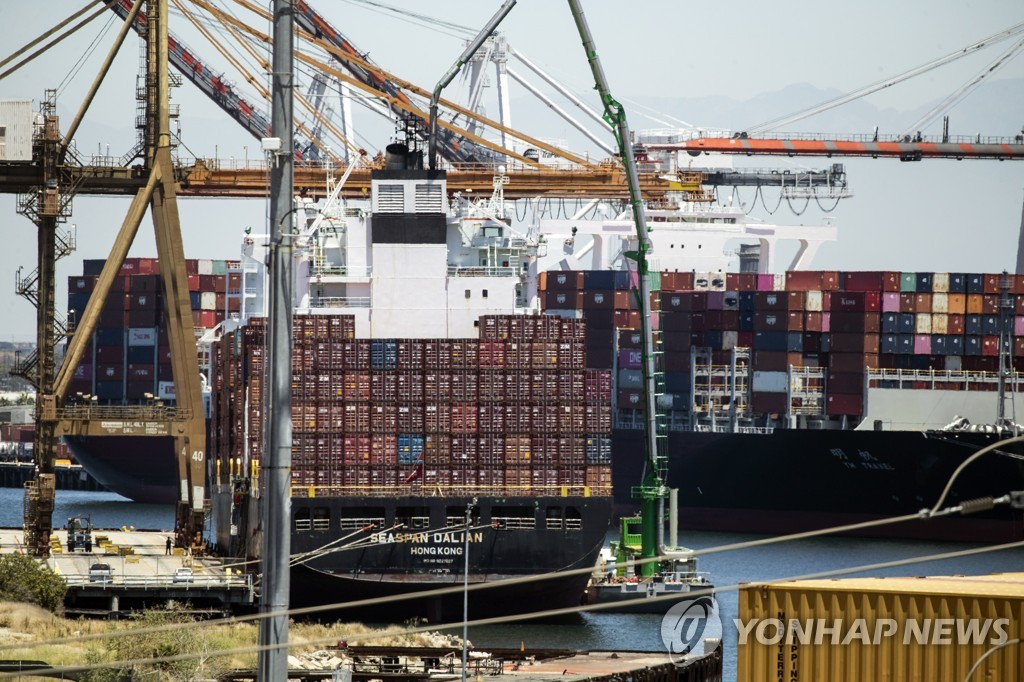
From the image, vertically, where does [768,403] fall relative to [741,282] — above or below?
below

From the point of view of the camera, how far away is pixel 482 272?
45000mm

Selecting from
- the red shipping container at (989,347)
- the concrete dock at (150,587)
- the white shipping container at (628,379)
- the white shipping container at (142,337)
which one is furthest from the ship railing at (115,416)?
the white shipping container at (142,337)

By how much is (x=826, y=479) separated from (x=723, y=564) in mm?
14157

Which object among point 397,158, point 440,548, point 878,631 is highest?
point 397,158

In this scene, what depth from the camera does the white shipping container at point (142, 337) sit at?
→ 85938 millimetres

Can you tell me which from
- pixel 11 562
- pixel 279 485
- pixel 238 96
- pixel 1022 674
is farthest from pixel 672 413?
pixel 279 485

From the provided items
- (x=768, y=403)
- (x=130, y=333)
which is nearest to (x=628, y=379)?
(x=768, y=403)

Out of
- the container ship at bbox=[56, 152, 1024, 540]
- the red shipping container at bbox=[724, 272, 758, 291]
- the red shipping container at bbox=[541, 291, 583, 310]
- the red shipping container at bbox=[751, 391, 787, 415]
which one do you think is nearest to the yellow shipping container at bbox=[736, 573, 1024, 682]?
the container ship at bbox=[56, 152, 1024, 540]

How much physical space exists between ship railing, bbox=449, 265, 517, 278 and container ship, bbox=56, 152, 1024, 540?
41.9ft

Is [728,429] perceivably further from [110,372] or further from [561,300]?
[110,372]

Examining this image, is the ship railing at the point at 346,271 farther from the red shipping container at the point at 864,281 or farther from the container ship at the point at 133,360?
the container ship at the point at 133,360

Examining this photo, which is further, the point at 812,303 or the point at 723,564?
the point at 812,303

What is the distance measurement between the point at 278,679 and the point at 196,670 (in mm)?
17215

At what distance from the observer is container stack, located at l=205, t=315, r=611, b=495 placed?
40.1 metres
